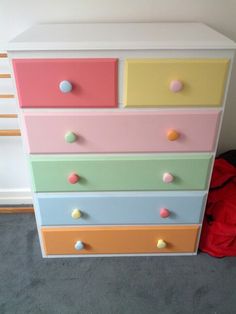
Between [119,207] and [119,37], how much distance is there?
67cm

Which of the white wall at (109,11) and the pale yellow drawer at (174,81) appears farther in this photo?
the white wall at (109,11)

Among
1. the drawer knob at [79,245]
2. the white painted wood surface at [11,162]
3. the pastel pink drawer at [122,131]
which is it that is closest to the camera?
the pastel pink drawer at [122,131]

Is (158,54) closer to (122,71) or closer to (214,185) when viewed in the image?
(122,71)

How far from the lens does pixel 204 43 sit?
3.22 feet

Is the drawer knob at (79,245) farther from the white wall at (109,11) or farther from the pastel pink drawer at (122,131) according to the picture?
the white wall at (109,11)

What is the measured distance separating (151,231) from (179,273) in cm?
24

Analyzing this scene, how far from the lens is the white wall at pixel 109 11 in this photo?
133 centimetres

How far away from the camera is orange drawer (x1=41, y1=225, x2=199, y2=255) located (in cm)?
136

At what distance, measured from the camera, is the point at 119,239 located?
1392mm

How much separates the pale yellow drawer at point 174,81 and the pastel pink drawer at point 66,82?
0.07 metres

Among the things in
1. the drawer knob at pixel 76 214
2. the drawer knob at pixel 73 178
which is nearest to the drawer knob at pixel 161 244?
the drawer knob at pixel 76 214

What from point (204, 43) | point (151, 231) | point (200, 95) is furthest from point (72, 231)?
point (204, 43)

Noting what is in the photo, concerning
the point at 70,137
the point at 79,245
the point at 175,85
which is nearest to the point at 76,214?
the point at 79,245

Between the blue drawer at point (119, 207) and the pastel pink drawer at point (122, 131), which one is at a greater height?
the pastel pink drawer at point (122, 131)
